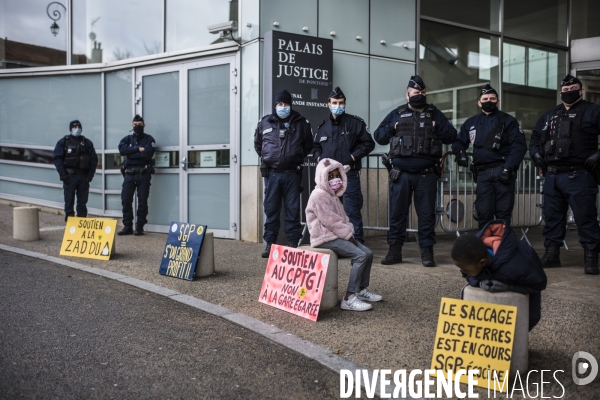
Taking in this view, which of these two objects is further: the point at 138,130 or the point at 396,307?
the point at 138,130

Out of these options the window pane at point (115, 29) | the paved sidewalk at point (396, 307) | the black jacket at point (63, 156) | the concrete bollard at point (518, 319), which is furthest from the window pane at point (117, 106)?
the concrete bollard at point (518, 319)

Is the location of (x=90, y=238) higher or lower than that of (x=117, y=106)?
lower

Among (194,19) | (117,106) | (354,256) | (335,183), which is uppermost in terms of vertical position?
(194,19)

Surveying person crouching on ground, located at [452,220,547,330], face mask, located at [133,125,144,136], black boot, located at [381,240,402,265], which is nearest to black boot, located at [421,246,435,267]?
black boot, located at [381,240,402,265]

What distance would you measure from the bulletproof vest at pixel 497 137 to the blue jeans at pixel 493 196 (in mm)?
264

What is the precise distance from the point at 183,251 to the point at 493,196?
3.71m

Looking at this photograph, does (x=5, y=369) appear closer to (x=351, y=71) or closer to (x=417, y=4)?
(x=351, y=71)

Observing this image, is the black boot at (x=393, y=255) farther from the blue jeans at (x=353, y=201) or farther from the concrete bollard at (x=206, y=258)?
the concrete bollard at (x=206, y=258)

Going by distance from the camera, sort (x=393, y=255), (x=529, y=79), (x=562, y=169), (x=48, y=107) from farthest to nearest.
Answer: (x=48, y=107)
(x=529, y=79)
(x=393, y=255)
(x=562, y=169)

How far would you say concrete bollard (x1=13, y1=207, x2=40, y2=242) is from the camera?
9898 mm

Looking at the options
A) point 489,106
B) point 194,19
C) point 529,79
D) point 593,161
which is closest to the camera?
point 593,161

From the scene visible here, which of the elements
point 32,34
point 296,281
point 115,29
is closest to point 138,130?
point 115,29

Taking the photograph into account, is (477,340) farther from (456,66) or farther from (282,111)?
(456,66)

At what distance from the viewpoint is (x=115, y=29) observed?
12625 millimetres
